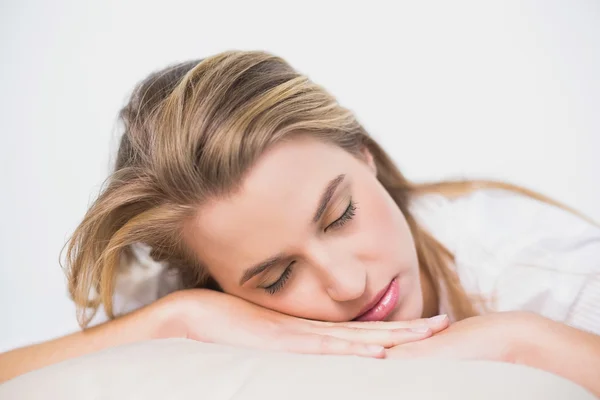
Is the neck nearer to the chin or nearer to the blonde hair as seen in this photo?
the chin

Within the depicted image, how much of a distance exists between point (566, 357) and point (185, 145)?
0.78 meters

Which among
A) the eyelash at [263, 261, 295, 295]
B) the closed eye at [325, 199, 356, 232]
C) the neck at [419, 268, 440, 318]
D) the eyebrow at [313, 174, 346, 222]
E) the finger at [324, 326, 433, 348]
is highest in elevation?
the eyebrow at [313, 174, 346, 222]

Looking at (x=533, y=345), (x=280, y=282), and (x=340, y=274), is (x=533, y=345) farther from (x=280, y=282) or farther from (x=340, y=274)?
(x=280, y=282)

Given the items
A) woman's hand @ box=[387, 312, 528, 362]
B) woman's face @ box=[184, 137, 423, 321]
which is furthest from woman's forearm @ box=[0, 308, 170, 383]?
woman's hand @ box=[387, 312, 528, 362]

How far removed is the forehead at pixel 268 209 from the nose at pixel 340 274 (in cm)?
6

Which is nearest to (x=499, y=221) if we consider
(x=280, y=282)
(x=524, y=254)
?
(x=524, y=254)

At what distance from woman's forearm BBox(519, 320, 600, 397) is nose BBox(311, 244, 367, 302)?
319mm

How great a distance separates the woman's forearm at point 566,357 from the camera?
94 cm

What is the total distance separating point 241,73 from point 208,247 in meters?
Answer: 0.37

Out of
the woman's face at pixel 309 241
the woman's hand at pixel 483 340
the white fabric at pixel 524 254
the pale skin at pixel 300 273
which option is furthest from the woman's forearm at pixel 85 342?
the white fabric at pixel 524 254

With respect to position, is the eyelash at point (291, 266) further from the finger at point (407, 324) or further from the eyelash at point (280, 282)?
the finger at point (407, 324)

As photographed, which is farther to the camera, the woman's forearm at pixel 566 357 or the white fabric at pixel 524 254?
the white fabric at pixel 524 254

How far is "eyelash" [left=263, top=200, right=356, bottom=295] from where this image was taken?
122 centimetres

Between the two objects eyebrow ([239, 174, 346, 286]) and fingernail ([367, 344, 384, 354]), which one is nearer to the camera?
fingernail ([367, 344, 384, 354])
